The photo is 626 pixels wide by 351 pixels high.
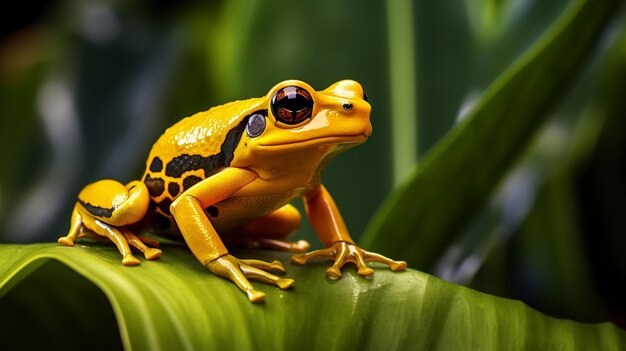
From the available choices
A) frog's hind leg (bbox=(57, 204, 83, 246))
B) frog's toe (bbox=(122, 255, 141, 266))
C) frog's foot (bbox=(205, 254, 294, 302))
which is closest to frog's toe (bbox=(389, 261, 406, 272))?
frog's foot (bbox=(205, 254, 294, 302))

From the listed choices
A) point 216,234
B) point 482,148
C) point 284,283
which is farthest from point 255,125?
point 482,148

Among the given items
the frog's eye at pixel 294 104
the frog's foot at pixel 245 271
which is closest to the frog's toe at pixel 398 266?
the frog's foot at pixel 245 271

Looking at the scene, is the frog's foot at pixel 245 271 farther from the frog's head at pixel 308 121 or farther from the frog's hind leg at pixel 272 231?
the frog's hind leg at pixel 272 231

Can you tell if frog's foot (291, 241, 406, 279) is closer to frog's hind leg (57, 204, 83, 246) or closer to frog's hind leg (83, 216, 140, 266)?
frog's hind leg (83, 216, 140, 266)

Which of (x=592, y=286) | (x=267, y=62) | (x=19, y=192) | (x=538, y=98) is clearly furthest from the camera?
(x=19, y=192)

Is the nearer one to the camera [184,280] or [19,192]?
→ [184,280]

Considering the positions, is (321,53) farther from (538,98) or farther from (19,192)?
(19,192)

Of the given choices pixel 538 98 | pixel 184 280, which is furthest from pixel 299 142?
pixel 538 98

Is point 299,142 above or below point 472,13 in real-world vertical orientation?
below
